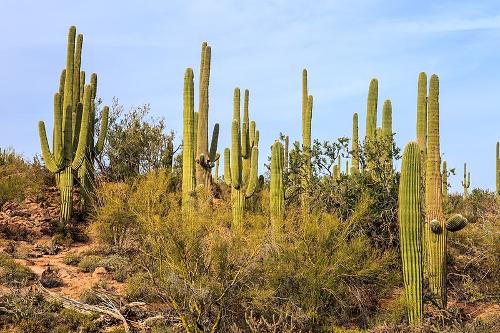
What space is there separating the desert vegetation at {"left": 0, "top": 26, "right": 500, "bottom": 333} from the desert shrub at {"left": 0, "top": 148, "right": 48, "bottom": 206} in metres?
0.07

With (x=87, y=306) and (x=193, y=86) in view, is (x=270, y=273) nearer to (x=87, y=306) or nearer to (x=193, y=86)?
(x=87, y=306)

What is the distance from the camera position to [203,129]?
2089cm

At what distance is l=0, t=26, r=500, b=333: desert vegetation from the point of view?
12711 mm

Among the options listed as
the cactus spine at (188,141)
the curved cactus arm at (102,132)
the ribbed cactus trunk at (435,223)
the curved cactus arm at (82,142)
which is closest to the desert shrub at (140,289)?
the cactus spine at (188,141)

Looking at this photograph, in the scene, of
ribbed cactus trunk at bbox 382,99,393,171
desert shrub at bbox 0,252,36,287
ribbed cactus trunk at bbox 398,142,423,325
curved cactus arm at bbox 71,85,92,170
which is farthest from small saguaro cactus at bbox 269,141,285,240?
curved cactus arm at bbox 71,85,92,170

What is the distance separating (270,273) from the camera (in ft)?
43.5

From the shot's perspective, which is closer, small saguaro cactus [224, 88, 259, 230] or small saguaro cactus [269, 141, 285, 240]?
small saguaro cactus [269, 141, 285, 240]

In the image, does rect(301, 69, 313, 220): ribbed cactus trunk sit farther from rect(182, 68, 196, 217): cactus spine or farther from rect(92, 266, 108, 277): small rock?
rect(92, 266, 108, 277): small rock

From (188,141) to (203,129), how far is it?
2.27 m

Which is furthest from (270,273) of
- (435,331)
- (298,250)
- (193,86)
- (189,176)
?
(193,86)

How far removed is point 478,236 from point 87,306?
10189 millimetres

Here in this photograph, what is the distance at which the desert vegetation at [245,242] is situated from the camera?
12.7m

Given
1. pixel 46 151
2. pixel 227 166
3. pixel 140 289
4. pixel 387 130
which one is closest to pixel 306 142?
pixel 227 166

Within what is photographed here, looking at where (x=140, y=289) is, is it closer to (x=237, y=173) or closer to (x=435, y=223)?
(x=237, y=173)
